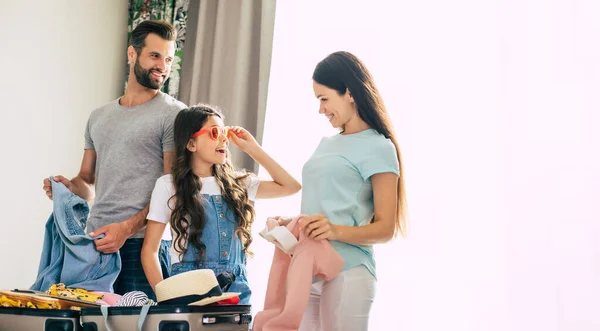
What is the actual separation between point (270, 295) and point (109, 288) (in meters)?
0.64

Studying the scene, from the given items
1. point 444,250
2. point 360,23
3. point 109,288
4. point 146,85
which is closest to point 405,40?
point 360,23

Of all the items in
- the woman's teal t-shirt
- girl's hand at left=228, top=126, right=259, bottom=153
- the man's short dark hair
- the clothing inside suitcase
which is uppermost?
the man's short dark hair

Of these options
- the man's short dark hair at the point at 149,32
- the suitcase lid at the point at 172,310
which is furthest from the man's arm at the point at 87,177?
the suitcase lid at the point at 172,310

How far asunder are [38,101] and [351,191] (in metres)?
2.04

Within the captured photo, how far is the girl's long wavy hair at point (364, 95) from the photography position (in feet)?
6.39

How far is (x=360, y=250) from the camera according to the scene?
1.83 meters

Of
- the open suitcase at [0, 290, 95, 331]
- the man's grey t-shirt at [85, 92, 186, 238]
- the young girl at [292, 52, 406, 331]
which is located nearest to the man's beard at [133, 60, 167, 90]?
the man's grey t-shirt at [85, 92, 186, 238]

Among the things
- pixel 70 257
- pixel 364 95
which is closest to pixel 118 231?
pixel 70 257

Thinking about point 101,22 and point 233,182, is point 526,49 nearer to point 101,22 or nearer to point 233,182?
point 233,182

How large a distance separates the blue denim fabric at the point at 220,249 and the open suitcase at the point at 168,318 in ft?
0.99

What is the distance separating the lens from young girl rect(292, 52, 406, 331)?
1763 millimetres

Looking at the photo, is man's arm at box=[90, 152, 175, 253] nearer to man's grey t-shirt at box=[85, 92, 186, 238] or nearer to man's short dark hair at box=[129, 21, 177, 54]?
man's grey t-shirt at box=[85, 92, 186, 238]

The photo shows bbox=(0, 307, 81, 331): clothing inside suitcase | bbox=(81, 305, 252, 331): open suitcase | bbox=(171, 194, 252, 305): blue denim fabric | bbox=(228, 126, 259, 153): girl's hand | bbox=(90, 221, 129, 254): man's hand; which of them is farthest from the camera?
bbox=(228, 126, 259, 153): girl's hand

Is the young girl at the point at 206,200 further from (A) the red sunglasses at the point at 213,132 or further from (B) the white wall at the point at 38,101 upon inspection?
(B) the white wall at the point at 38,101
